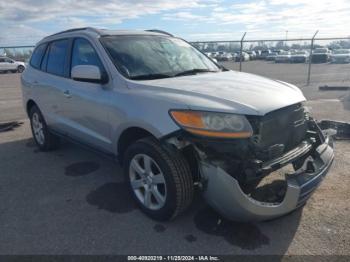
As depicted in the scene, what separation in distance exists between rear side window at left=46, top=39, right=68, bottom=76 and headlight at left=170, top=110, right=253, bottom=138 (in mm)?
2643

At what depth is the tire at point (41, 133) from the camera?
543 cm

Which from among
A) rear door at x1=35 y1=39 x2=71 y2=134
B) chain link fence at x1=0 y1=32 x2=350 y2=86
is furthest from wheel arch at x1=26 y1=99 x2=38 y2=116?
chain link fence at x1=0 y1=32 x2=350 y2=86

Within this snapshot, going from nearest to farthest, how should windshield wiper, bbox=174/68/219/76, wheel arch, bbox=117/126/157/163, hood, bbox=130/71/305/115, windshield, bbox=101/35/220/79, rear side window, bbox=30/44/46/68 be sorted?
hood, bbox=130/71/305/115 → wheel arch, bbox=117/126/157/163 → windshield, bbox=101/35/220/79 → windshield wiper, bbox=174/68/219/76 → rear side window, bbox=30/44/46/68

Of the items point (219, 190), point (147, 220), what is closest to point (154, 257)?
point (147, 220)

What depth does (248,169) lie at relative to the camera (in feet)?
8.84

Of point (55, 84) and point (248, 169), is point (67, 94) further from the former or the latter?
point (248, 169)

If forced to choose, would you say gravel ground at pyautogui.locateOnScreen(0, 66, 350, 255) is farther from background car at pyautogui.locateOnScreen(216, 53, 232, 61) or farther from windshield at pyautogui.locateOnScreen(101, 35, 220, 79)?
background car at pyautogui.locateOnScreen(216, 53, 232, 61)

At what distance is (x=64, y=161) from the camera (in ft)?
16.7

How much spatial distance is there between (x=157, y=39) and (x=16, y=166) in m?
2.90

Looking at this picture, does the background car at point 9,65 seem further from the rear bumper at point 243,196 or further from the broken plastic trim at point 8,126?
the rear bumper at point 243,196

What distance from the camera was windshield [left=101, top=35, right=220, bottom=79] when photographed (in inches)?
144

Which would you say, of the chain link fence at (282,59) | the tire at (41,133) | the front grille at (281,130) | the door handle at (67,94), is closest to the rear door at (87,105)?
the door handle at (67,94)

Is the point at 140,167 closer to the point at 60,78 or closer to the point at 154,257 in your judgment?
the point at 154,257

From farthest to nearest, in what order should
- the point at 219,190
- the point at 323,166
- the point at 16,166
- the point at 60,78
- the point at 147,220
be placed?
1. the point at 16,166
2. the point at 60,78
3. the point at 147,220
4. the point at 323,166
5. the point at 219,190
